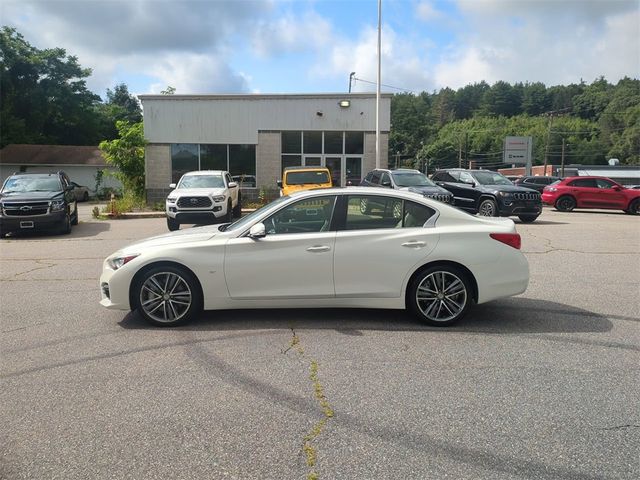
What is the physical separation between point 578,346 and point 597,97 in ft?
361

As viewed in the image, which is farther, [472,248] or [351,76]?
[351,76]

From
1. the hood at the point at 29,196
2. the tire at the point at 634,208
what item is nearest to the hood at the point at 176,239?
the hood at the point at 29,196

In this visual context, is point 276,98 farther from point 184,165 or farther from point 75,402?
point 75,402

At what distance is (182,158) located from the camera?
85.8 feet

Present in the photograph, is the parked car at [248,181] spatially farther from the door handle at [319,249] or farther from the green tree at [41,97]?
the green tree at [41,97]

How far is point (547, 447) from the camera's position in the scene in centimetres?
A: 326

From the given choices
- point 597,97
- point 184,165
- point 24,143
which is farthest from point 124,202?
point 597,97

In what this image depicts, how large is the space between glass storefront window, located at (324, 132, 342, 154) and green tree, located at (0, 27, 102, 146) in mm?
40435

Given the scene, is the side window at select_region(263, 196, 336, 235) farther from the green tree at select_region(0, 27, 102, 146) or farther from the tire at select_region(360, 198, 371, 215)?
the green tree at select_region(0, 27, 102, 146)

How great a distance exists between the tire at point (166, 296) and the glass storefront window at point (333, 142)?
21080 mm

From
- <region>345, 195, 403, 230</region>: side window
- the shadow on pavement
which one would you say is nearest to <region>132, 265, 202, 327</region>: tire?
the shadow on pavement

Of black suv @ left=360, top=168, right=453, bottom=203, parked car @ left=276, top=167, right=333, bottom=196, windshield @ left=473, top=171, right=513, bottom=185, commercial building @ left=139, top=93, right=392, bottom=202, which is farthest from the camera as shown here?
commercial building @ left=139, top=93, right=392, bottom=202

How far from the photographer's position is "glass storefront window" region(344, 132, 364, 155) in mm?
26125

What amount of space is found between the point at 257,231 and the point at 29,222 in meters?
11.9
